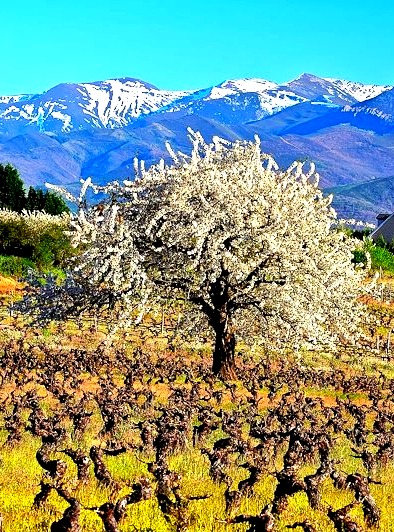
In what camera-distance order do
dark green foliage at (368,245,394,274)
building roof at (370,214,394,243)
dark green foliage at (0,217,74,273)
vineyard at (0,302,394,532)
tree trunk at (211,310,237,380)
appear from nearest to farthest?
vineyard at (0,302,394,532)
tree trunk at (211,310,237,380)
dark green foliage at (0,217,74,273)
dark green foliage at (368,245,394,274)
building roof at (370,214,394,243)

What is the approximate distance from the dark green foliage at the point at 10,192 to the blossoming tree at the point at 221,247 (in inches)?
2810

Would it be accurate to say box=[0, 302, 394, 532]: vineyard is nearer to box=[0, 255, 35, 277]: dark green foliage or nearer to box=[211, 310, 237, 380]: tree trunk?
box=[211, 310, 237, 380]: tree trunk

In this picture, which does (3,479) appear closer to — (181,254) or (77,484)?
(77,484)

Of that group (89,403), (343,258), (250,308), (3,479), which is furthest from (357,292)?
(3,479)

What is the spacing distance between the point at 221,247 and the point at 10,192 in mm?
75964

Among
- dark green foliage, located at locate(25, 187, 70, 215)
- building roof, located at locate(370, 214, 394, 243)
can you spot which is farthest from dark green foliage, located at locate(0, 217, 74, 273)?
building roof, located at locate(370, 214, 394, 243)

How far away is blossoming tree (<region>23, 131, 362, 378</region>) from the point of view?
1046 inches

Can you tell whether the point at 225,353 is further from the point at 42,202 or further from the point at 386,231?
the point at 386,231

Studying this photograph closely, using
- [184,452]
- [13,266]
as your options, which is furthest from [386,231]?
[184,452]

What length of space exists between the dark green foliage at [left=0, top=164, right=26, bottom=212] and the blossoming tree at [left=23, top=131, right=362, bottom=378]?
7139cm

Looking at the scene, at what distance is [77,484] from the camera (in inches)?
528

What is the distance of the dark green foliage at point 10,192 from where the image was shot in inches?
3834

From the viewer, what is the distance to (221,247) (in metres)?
26.7

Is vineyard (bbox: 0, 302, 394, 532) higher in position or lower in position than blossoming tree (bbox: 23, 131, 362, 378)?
lower
